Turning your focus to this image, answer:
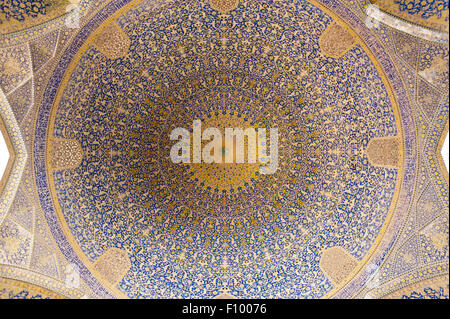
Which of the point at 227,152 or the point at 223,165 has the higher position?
the point at 227,152

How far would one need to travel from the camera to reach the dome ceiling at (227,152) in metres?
5.36

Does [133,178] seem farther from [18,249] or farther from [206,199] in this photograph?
[18,249]

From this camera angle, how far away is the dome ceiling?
5.36 metres

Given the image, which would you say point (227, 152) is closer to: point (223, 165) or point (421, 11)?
point (223, 165)

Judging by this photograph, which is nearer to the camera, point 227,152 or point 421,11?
point 421,11

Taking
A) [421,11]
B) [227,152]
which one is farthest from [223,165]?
[421,11]

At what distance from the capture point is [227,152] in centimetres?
664

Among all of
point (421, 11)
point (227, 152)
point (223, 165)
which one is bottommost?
point (223, 165)

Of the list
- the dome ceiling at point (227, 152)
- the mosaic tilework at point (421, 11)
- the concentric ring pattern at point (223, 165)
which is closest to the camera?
the mosaic tilework at point (421, 11)

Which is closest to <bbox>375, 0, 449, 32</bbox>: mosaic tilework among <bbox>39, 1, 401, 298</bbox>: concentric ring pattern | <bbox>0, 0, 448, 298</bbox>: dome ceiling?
<bbox>0, 0, 448, 298</bbox>: dome ceiling

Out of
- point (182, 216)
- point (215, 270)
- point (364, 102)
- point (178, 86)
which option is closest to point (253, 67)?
point (178, 86)

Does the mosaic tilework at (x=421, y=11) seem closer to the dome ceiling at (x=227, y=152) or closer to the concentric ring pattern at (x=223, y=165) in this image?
the dome ceiling at (x=227, y=152)

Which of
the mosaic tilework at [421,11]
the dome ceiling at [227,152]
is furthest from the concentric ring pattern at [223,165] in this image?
the mosaic tilework at [421,11]

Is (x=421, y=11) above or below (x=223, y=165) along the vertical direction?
above
